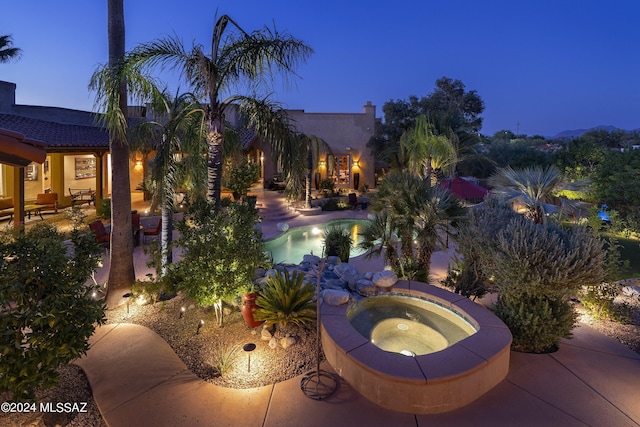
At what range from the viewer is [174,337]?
6.57m

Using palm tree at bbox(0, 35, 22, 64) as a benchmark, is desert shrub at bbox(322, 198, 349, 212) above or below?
below

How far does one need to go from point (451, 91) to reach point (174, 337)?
32.8 m

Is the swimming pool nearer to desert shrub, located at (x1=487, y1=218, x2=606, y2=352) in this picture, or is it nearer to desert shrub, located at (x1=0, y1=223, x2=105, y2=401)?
desert shrub, located at (x1=487, y1=218, x2=606, y2=352)

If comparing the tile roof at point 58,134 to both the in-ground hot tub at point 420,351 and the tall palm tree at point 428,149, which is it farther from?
the in-ground hot tub at point 420,351

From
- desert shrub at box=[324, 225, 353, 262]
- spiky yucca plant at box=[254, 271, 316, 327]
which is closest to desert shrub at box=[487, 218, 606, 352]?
spiky yucca plant at box=[254, 271, 316, 327]

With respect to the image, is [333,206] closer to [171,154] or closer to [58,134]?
[58,134]

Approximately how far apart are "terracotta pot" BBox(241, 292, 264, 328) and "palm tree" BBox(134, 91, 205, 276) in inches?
87.1

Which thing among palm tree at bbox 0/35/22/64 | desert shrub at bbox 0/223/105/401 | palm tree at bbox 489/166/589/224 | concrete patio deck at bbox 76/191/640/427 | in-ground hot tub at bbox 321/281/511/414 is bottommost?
concrete patio deck at bbox 76/191/640/427

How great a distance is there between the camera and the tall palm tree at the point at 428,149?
1606cm

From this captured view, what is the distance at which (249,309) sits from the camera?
661 centimetres

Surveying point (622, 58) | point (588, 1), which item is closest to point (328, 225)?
point (588, 1)

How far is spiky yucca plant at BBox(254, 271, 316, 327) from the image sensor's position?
6.41 m

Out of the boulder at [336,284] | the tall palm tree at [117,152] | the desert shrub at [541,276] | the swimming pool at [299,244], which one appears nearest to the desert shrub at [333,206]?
the swimming pool at [299,244]

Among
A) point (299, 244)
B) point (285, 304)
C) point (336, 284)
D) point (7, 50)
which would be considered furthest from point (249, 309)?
point (7, 50)
